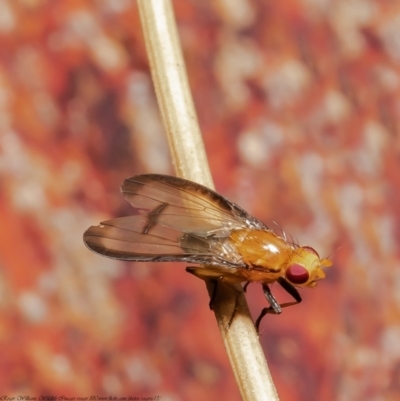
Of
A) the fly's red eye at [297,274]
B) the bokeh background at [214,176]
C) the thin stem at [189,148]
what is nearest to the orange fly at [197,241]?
the fly's red eye at [297,274]

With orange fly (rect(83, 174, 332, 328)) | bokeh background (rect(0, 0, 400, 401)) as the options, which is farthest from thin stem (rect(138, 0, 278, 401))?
bokeh background (rect(0, 0, 400, 401))

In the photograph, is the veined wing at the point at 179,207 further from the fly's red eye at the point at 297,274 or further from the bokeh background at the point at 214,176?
the bokeh background at the point at 214,176

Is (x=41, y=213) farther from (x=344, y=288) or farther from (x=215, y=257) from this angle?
(x=215, y=257)

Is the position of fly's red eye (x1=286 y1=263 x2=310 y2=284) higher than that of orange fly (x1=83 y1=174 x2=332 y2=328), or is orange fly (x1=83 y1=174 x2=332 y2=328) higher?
orange fly (x1=83 y1=174 x2=332 y2=328)


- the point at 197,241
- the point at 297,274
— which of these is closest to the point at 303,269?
the point at 297,274

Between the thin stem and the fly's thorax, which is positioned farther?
the fly's thorax

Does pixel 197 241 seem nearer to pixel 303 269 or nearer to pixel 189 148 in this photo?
pixel 303 269

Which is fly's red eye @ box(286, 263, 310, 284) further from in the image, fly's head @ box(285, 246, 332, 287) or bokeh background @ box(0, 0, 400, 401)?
bokeh background @ box(0, 0, 400, 401)
